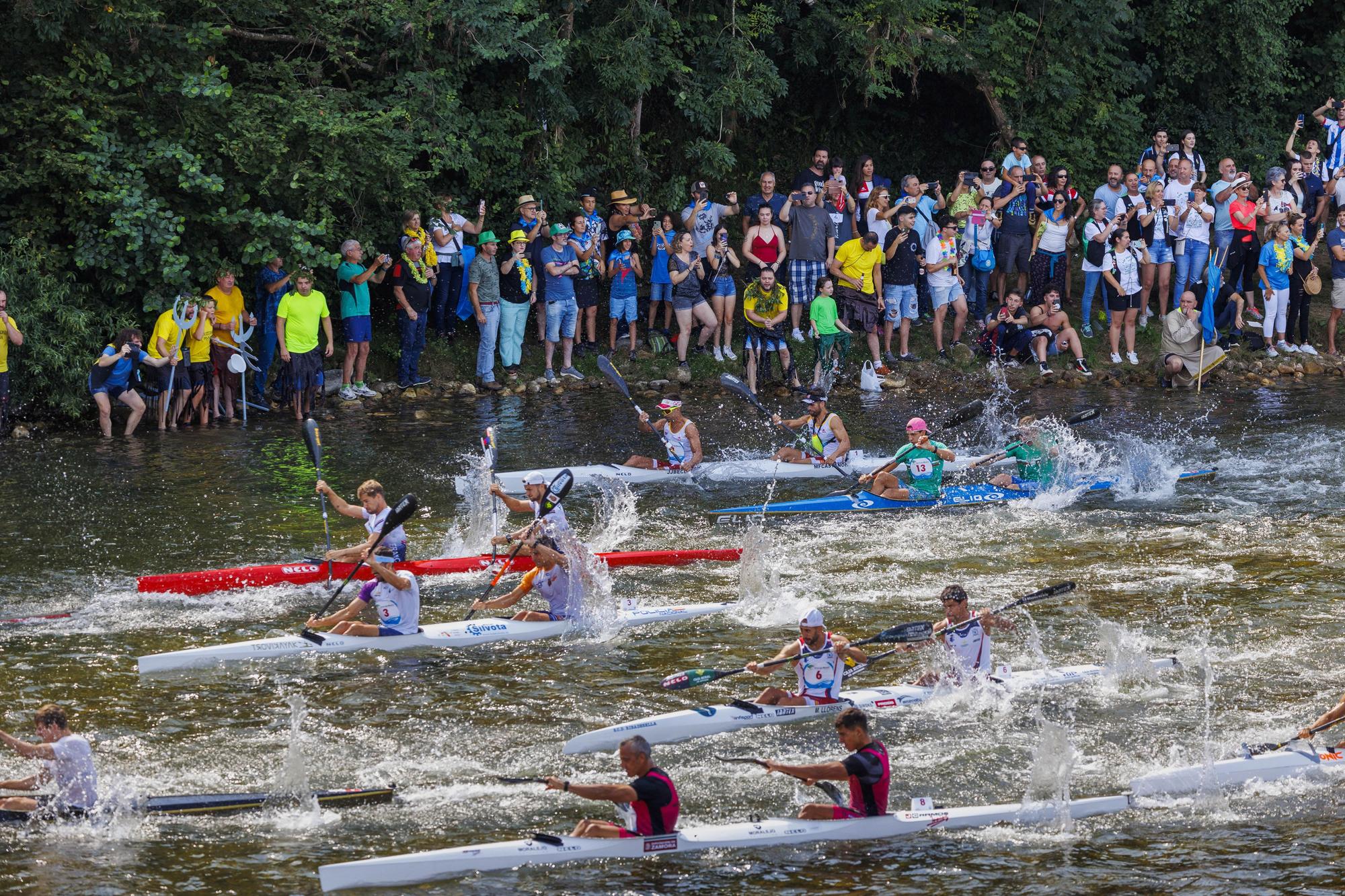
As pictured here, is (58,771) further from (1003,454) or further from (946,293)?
(946,293)

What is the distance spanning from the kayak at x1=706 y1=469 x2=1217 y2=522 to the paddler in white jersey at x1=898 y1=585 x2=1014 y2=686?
4.88 m

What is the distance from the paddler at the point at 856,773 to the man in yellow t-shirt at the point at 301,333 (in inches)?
461

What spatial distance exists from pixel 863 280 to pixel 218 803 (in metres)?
14.1

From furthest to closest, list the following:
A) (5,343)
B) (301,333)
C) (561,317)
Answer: (561,317)
(301,333)
(5,343)

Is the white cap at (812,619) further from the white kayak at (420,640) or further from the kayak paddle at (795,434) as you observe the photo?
the kayak paddle at (795,434)

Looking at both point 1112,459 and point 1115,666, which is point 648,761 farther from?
point 1112,459

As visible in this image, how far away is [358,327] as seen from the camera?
20.2 meters

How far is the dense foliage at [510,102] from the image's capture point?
1906 cm

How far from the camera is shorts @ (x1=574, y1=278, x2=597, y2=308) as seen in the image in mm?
21328

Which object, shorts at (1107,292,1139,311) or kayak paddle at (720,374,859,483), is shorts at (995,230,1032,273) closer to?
shorts at (1107,292,1139,311)

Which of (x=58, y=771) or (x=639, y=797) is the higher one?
(x=58, y=771)

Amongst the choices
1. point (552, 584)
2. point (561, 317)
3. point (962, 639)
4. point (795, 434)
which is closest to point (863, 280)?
point (795, 434)

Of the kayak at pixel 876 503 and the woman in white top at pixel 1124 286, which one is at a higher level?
the woman in white top at pixel 1124 286

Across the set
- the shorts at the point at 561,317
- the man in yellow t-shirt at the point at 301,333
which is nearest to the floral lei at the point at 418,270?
the man in yellow t-shirt at the point at 301,333
